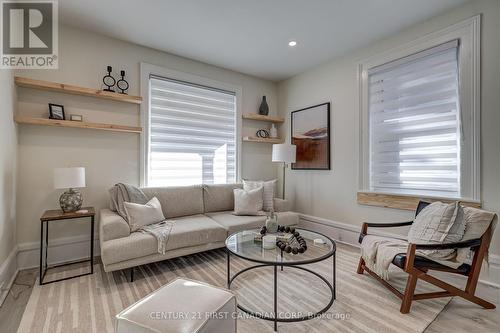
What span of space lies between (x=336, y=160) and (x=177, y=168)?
2.37m

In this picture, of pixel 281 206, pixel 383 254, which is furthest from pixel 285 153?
pixel 383 254

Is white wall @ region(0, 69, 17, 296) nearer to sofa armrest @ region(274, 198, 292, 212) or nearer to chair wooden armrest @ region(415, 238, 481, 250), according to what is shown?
sofa armrest @ region(274, 198, 292, 212)

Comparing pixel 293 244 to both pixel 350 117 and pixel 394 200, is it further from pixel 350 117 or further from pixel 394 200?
pixel 350 117

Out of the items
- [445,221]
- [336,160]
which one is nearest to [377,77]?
[336,160]

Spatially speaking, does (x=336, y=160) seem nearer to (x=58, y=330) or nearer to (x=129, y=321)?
(x=129, y=321)

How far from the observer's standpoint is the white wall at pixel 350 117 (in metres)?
2.20

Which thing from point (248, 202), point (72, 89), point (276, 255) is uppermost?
point (72, 89)

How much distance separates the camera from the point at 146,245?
2264 mm

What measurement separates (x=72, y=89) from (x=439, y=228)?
12.6 feet

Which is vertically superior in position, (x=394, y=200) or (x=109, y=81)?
(x=109, y=81)

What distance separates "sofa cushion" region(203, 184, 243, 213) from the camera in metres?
3.44

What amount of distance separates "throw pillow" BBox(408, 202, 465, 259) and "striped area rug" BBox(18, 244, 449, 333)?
0.49 m

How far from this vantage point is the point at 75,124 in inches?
104

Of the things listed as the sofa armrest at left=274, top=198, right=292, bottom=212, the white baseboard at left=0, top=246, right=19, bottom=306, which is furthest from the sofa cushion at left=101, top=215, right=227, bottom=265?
the sofa armrest at left=274, top=198, right=292, bottom=212
